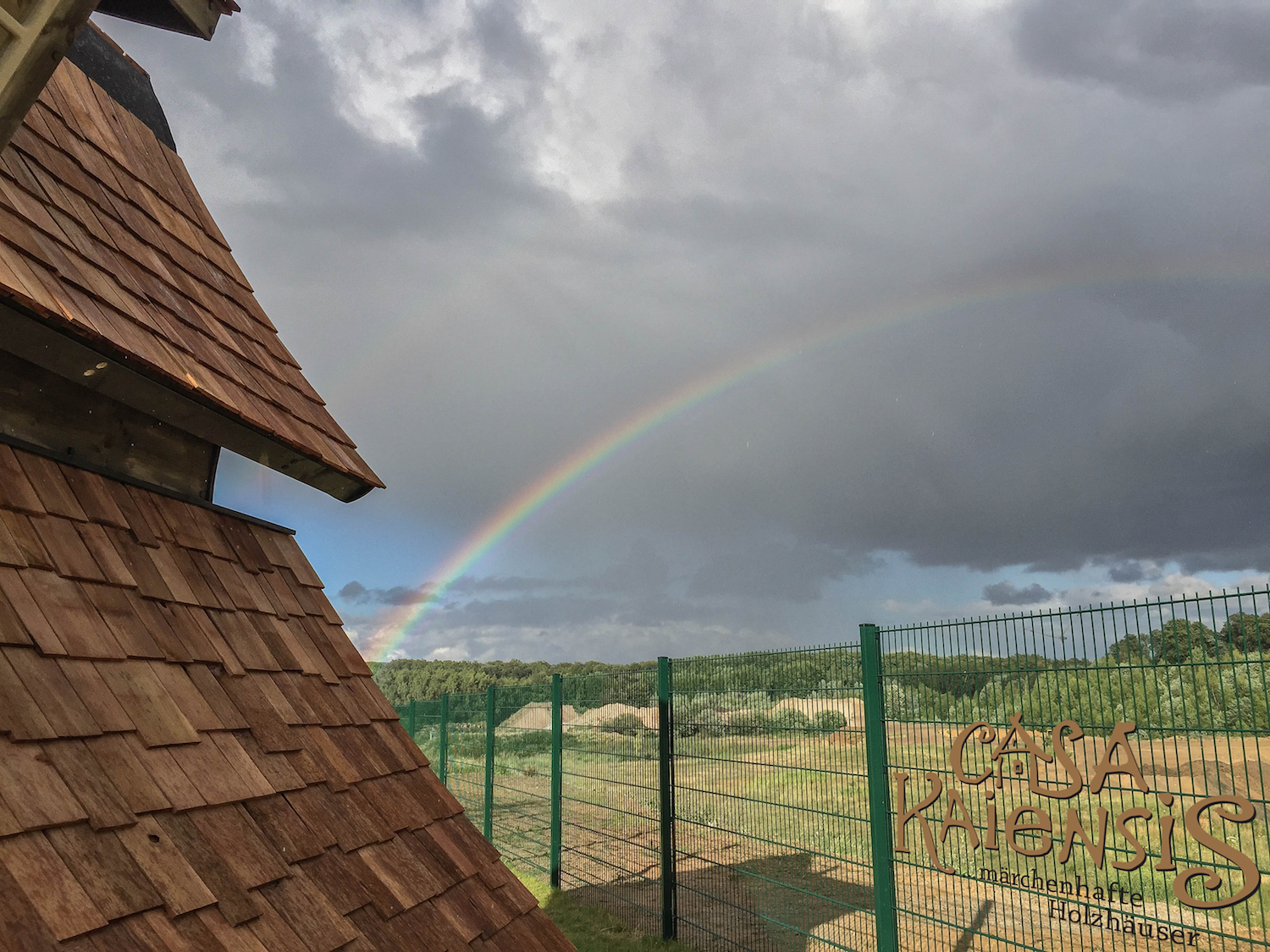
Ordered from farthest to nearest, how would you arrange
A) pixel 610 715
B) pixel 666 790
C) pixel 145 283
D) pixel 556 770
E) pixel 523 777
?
pixel 523 777, pixel 556 770, pixel 610 715, pixel 666 790, pixel 145 283

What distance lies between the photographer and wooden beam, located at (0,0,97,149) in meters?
1.16

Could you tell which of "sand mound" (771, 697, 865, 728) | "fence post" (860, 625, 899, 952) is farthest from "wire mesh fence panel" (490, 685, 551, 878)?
"fence post" (860, 625, 899, 952)

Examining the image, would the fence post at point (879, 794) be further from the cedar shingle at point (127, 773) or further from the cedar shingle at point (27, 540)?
the cedar shingle at point (27, 540)

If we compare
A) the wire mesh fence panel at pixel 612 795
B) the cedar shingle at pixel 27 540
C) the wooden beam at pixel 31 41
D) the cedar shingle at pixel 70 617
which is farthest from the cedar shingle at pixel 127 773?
the wire mesh fence panel at pixel 612 795

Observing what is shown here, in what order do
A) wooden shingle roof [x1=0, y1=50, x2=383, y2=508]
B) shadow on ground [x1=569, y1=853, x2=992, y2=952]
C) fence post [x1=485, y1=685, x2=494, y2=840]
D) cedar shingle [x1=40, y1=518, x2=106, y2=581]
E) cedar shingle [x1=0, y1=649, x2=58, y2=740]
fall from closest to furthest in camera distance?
cedar shingle [x1=0, y1=649, x2=58, y2=740]
cedar shingle [x1=40, y1=518, x2=106, y2=581]
wooden shingle roof [x1=0, y1=50, x2=383, y2=508]
shadow on ground [x1=569, y1=853, x2=992, y2=952]
fence post [x1=485, y1=685, x2=494, y2=840]

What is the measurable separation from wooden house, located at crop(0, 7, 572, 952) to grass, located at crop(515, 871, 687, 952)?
5.22 metres

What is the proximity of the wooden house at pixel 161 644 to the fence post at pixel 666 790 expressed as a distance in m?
5.15

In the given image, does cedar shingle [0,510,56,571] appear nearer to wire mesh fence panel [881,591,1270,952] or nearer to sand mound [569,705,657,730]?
wire mesh fence panel [881,591,1270,952]

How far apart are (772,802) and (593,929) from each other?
130 inches

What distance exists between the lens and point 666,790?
8234mm

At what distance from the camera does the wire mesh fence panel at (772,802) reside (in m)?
6.01

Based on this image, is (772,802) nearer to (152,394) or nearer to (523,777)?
(152,394)

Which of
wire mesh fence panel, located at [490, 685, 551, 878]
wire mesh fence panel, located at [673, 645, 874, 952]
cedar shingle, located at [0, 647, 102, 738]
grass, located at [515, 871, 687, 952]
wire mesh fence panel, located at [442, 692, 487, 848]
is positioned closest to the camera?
cedar shingle, located at [0, 647, 102, 738]

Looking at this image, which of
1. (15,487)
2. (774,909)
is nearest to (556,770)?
(774,909)
